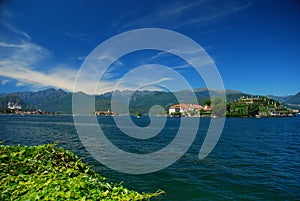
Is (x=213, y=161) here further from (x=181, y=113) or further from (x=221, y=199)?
(x=181, y=113)

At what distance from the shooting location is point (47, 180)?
459 cm

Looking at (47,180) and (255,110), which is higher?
(255,110)

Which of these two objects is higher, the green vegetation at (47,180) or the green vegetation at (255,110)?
the green vegetation at (255,110)

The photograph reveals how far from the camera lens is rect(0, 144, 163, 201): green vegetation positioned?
158 inches

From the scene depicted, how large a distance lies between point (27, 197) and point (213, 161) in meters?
16.6

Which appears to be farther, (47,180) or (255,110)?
(255,110)

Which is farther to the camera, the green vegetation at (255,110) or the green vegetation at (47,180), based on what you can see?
the green vegetation at (255,110)

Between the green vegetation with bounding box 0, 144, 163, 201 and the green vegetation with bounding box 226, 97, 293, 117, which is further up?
the green vegetation with bounding box 226, 97, 293, 117

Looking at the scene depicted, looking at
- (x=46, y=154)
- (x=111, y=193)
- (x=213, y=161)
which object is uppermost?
(x=46, y=154)

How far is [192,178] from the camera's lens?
13164mm

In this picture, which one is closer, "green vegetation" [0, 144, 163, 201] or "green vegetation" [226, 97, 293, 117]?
"green vegetation" [0, 144, 163, 201]

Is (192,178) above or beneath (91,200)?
beneath

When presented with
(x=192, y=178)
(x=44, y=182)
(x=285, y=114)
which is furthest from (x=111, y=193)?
(x=285, y=114)

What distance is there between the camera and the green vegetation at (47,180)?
13.2ft
